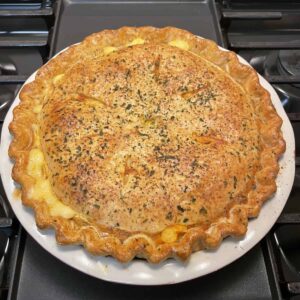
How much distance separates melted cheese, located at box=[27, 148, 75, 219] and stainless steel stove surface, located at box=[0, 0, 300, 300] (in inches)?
5.1

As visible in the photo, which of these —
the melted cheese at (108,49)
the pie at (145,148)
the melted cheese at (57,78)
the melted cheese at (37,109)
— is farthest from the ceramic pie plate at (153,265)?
the melted cheese at (108,49)

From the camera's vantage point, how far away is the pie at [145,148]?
1.17m

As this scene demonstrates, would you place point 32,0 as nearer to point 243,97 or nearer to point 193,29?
point 193,29

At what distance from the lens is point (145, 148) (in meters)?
1.27

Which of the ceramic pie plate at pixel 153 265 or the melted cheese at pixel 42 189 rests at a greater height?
the melted cheese at pixel 42 189

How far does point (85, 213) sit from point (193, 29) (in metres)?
1.21

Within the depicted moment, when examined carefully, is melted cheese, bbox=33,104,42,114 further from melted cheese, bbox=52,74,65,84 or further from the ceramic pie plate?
the ceramic pie plate

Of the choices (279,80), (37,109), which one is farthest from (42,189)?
(279,80)

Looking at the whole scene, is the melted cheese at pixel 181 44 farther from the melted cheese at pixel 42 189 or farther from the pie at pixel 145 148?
the melted cheese at pixel 42 189

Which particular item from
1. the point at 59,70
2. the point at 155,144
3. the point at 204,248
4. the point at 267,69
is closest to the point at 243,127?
the point at 155,144

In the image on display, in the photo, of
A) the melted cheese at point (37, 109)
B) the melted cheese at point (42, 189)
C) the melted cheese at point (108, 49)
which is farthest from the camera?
the melted cheese at point (108, 49)

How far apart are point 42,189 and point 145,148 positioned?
356mm

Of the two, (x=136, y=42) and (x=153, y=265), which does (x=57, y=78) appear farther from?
(x=153, y=265)

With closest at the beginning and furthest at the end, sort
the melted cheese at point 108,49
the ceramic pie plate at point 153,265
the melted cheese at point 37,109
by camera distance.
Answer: the ceramic pie plate at point 153,265, the melted cheese at point 37,109, the melted cheese at point 108,49
